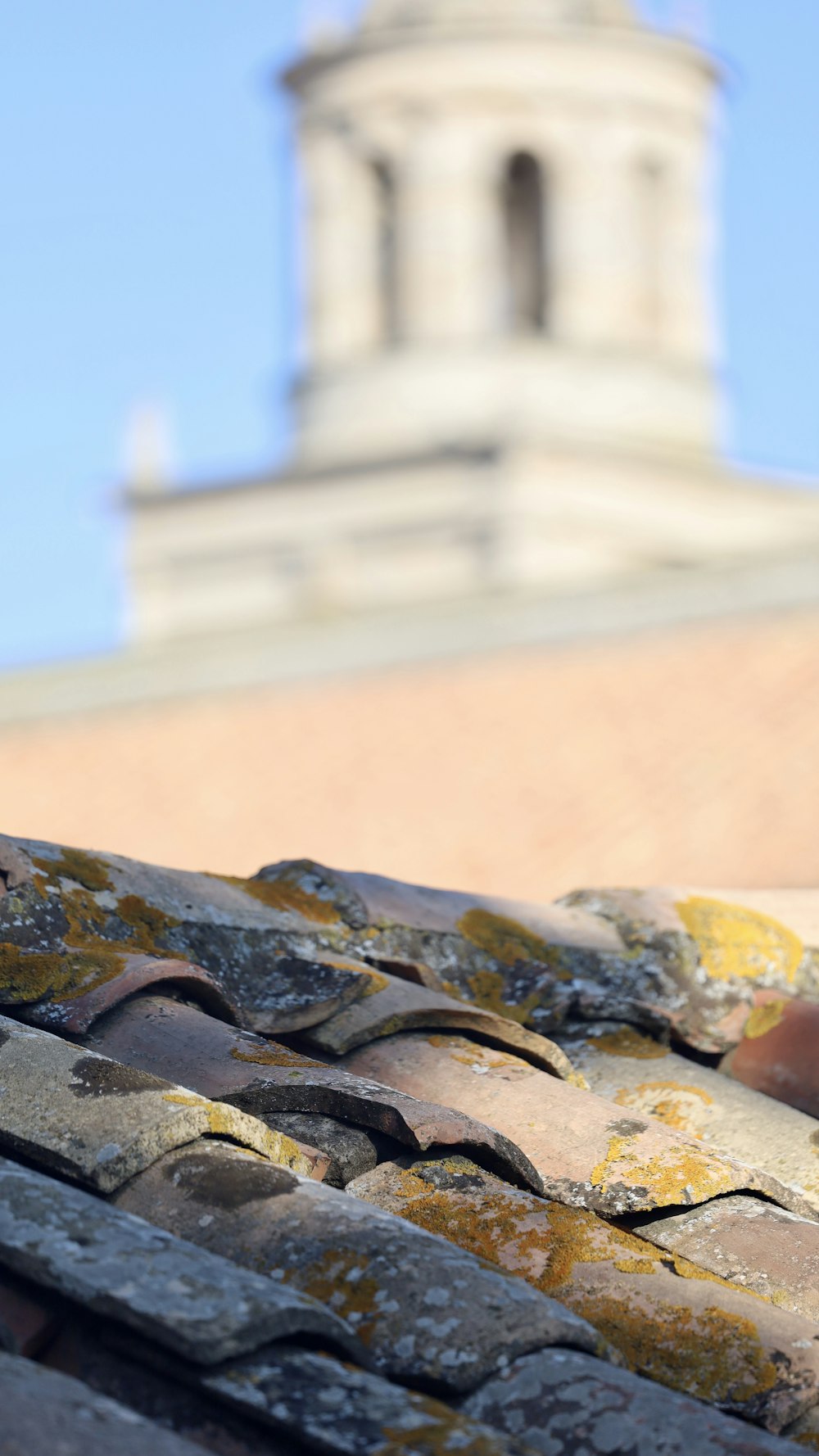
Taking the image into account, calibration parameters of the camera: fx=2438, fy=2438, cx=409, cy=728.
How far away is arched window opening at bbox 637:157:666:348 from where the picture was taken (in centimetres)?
4197

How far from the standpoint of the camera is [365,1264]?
106 inches

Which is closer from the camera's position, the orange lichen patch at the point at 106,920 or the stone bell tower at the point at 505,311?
the orange lichen patch at the point at 106,920

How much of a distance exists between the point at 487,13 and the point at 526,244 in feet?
13.2

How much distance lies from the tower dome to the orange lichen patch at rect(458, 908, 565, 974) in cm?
3894

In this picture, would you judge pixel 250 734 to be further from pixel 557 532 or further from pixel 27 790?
pixel 557 532

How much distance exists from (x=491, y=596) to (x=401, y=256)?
26.5m

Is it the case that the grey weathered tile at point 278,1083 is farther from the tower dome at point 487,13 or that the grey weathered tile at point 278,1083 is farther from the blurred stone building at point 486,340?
the tower dome at point 487,13

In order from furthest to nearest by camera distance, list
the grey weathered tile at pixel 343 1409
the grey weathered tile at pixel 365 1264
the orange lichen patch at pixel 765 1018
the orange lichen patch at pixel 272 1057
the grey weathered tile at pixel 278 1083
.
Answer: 1. the orange lichen patch at pixel 765 1018
2. the orange lichen patch at pixel 272 1057
3. the grey weathered tile at pixel 278 1083
4. the grey weathered tile at pixel 365 1264
5. the grey weathered tile at pixel 343 1409

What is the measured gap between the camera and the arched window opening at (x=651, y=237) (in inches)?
1652

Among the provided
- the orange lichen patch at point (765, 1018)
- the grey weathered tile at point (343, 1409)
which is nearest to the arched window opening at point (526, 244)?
the orange lichen patch at point (765, 1018)

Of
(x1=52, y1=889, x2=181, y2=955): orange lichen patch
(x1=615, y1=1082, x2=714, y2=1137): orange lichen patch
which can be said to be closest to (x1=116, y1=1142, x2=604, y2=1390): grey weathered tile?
(x1=52, y1=889, x2=181, y2=955): orange lichen patch

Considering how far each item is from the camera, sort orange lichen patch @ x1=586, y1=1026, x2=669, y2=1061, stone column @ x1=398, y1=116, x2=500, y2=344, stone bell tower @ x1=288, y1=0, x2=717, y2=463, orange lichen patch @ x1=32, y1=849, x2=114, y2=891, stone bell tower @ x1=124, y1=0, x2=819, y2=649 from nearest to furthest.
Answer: orange lichen patch @ x1=32, y1=849, x2=114, y2=891 < orange lichen patch @ x1=586, y1=1026, x2=669, y2=1061 < stone column @ x1=398, y1=116, x2=500, y2=344 < stone bell tower @ x1=288, y1=0, x2=717, y2=463 < stone bell tower @ x1=124, y1=0, x2=819, y2=649

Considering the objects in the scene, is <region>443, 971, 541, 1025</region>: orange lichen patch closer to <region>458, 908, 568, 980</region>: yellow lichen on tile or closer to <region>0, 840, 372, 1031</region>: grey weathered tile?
<region>458, 908, 568, 980</region>: yellow lichen on tile

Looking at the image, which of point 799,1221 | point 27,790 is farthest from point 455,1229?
point 27,790
